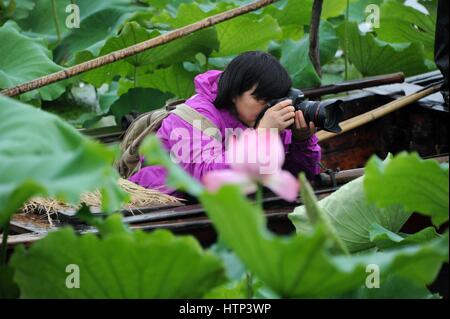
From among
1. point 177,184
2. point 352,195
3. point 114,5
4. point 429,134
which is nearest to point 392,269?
point 177,184

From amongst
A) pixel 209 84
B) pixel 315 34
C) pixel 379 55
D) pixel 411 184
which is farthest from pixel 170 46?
pixel 411 184

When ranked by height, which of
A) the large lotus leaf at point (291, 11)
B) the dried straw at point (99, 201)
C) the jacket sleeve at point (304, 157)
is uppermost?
the large lotus leaf at point (291, 11)

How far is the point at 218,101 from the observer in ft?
8.54

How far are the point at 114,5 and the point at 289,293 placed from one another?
10.1ft

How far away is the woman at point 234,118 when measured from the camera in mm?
2492

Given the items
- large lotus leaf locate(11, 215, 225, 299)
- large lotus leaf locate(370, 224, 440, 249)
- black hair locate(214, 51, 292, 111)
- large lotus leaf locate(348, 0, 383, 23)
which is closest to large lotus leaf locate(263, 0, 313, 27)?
large lotus leaf locate(348, 0, 383, 23)

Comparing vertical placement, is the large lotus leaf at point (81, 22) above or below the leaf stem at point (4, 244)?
above

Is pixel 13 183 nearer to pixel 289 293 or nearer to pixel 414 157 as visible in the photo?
pixel 289 293

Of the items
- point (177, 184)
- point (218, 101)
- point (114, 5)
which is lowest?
point (177, 184)

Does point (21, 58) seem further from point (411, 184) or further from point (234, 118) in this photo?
point (411, 184)

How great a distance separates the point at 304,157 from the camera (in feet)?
8.75

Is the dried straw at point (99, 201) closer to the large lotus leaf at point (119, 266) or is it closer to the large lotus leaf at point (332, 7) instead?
the large lotus leaf at point (119, 266)

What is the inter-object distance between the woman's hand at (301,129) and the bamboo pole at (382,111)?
1.86 ft

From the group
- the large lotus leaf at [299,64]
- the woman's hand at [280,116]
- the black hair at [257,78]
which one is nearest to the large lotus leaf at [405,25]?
the large lotus leaf at [299,64]
